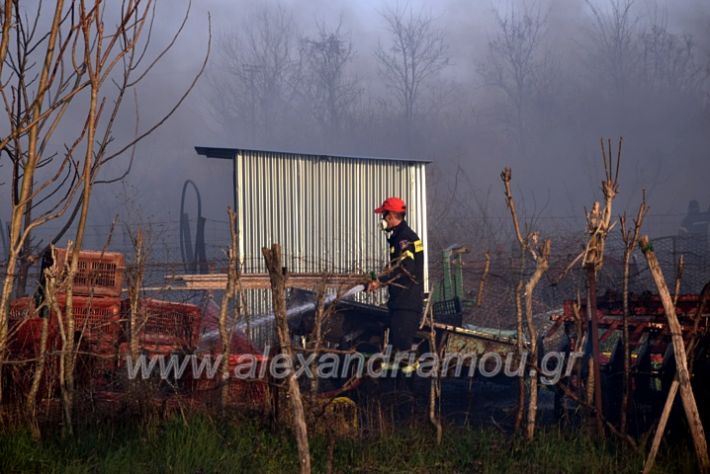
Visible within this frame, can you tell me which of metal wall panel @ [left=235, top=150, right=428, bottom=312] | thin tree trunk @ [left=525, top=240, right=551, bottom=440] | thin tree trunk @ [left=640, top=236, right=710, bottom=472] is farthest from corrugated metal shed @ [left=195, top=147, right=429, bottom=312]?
thin tree trunk @ [left=640, top=236, right=710, bottom=472]

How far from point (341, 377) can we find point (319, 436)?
7.56 ft

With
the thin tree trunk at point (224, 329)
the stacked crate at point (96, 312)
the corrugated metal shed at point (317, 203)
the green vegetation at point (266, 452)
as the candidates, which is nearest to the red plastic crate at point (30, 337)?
the stacked crate at point (96, 312)

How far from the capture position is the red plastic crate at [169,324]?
5.80 metres

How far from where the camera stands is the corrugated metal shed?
11656 mm

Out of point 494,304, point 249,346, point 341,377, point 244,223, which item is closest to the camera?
point 249,346

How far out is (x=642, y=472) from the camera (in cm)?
473

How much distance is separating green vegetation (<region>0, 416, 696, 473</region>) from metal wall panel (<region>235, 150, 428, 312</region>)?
6055 millimetres

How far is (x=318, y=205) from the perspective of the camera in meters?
12.3

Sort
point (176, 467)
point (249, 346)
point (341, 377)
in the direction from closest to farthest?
point (176, 467), point (249, 346), point (341, 377)

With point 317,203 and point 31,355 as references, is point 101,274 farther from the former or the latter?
point 317,203

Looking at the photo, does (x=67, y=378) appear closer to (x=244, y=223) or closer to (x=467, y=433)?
(x=467, y=433)

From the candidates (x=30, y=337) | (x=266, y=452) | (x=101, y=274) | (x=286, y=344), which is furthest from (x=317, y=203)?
(x=286, y=344)

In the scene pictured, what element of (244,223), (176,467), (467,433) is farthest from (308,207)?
(176,467)

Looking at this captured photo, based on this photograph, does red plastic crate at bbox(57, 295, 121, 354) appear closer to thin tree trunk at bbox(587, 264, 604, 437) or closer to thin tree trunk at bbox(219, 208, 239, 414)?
thin tree trunk at bbox(219, 208, 239, 414)
